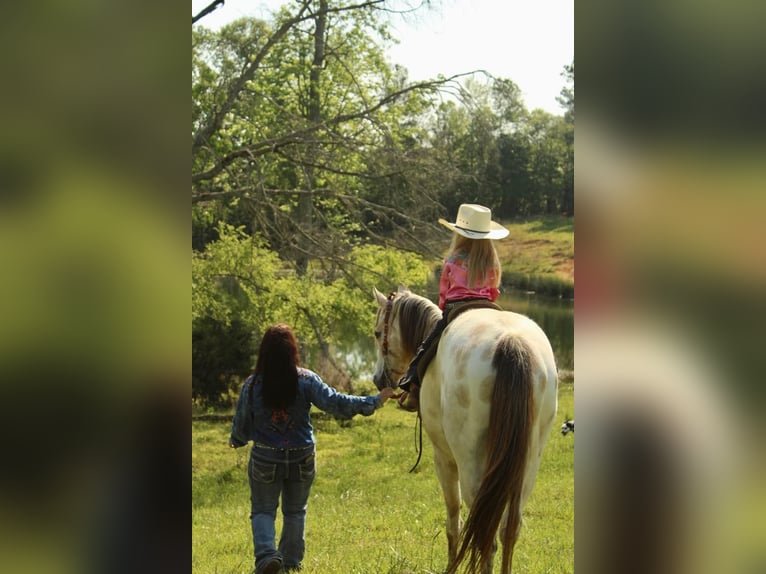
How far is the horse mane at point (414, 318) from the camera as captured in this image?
5.13m

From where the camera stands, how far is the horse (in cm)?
357

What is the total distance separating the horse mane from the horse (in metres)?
0.78

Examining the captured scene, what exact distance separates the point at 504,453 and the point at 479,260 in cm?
135

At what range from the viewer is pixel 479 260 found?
4.54 m

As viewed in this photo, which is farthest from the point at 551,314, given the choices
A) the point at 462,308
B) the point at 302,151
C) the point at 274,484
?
the point at 462,308

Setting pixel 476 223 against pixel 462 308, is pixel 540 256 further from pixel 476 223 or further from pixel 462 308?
pixel 462 308

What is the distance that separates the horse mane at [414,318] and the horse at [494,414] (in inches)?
30.6

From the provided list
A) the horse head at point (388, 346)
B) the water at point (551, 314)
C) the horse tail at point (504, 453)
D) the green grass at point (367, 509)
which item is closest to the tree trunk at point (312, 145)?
the green grass at point (367, 509)

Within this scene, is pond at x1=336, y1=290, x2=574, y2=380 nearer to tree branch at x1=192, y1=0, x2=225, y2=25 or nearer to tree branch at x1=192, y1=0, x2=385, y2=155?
tree branch at x1=192, y1=0, x2=385, y2=155
